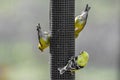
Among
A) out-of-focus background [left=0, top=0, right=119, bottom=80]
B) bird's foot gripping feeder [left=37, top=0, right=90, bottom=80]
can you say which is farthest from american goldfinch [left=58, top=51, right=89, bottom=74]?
out-of-focus background [left=0, top=0, right=119, bottom=80]

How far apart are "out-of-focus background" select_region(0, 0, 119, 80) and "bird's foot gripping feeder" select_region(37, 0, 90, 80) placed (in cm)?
265

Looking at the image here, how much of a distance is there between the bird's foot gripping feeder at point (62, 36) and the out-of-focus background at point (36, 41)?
2.65m

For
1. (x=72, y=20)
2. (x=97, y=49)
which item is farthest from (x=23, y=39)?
(x=72, y=20)

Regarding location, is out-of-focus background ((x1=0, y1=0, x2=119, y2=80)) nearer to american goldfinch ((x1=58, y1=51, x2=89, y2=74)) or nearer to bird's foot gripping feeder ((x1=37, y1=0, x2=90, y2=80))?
bird's foot gripping feeder ((x1=37, y1=0, x2=90, y2=80))

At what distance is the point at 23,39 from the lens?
771 cm

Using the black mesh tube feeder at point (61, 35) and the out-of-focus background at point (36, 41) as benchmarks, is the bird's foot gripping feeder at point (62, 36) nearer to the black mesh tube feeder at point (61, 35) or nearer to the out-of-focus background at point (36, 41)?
the black mesh tube feeder at point (61, 35)

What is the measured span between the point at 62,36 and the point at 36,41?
2793 mm

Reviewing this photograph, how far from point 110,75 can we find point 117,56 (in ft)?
0.81

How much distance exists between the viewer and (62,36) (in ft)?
15.4

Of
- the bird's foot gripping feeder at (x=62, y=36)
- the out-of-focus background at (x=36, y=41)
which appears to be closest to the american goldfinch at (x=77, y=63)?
the bird's foot gripping feeder at (x=62, y=36)

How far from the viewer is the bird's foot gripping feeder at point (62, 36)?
466cm

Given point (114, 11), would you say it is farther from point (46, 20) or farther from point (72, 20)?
point (72, 20)

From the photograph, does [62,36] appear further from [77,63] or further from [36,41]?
[36,41]

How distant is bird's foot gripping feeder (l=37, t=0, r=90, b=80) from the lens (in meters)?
4.66
